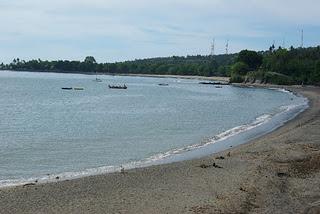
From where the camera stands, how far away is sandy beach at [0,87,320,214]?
49.4 ft

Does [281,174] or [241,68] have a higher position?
[281,174]

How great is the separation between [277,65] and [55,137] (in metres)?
147

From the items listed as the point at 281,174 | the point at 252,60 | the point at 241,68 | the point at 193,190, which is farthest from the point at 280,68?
the point at 193,190

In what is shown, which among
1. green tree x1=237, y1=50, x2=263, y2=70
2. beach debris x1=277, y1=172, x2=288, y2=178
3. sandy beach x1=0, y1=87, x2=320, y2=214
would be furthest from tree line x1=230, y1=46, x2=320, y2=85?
beach debris x1=277, y1=172, x2=288, y2=178

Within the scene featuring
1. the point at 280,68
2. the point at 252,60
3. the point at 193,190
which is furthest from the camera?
the point at 252,60

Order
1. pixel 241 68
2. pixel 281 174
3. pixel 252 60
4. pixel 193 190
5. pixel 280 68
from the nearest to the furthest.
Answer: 1. pixel 193 190
2. pixel 281 174
3. pixel 280 68
4. pixel 241 68
5. pixel 252 60

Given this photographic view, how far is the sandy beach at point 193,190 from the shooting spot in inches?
593

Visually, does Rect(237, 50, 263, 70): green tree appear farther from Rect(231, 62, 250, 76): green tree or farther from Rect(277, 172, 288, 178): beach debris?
Rect(277, 172, 288, 178): beach debris

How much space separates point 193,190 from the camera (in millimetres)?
17656

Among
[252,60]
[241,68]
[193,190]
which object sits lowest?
[241,68]

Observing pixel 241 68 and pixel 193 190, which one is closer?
pixel 193 190

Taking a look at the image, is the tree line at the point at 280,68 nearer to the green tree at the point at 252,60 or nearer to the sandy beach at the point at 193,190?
the green tree at the point at 252,60

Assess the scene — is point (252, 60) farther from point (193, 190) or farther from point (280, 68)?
point (193, 190)

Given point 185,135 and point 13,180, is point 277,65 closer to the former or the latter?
point 185,135
